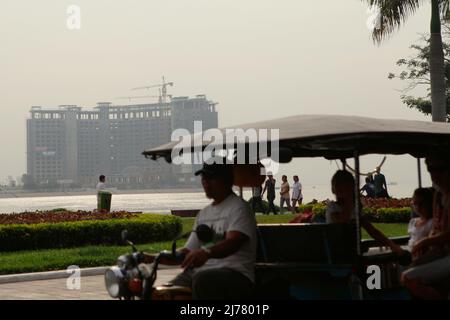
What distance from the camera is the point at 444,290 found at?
675 centimetres

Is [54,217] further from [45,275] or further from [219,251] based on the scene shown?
[219,251]

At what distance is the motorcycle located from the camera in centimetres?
569

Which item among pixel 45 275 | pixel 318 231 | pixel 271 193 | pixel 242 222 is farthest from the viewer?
pixel 271 193

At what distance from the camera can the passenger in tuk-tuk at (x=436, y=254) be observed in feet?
21.8

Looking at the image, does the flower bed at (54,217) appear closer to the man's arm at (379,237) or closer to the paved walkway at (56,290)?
the paved walkway at (56,290)

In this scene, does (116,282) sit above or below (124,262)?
below

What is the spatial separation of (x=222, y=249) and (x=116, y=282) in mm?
748

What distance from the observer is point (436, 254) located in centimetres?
679

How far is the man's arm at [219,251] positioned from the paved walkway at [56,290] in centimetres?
544

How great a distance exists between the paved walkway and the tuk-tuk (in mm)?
4634

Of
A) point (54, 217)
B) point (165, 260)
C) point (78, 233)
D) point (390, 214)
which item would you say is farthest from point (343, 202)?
point (390, 214)

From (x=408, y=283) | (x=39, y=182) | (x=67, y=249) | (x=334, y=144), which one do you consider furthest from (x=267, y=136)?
(x=39, y=182)
